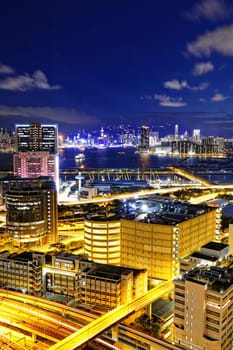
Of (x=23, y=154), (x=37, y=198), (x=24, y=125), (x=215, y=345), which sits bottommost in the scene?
(x=215, y=345)

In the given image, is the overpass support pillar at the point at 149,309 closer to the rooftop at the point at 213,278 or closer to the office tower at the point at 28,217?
the rooftop at the point at 213,278

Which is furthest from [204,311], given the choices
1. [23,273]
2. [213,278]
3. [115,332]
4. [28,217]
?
[28,217]

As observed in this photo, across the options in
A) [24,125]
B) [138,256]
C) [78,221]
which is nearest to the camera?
[138,256]

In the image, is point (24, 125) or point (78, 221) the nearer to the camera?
point (78, 221)

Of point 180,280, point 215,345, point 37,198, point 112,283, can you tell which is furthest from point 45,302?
point 37,198

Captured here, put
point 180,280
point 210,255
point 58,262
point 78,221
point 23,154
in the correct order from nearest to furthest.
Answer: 1. point 180,280
2. point 210,255
3. point 58,262
4. point 78,221
5. point 23,154

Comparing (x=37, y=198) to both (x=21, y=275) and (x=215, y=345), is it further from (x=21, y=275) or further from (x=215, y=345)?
(x=215, y=345)

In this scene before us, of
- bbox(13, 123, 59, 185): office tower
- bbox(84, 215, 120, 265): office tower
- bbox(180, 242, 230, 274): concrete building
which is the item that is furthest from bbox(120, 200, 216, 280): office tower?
bbox(13, 123, 59, 185): office tower
